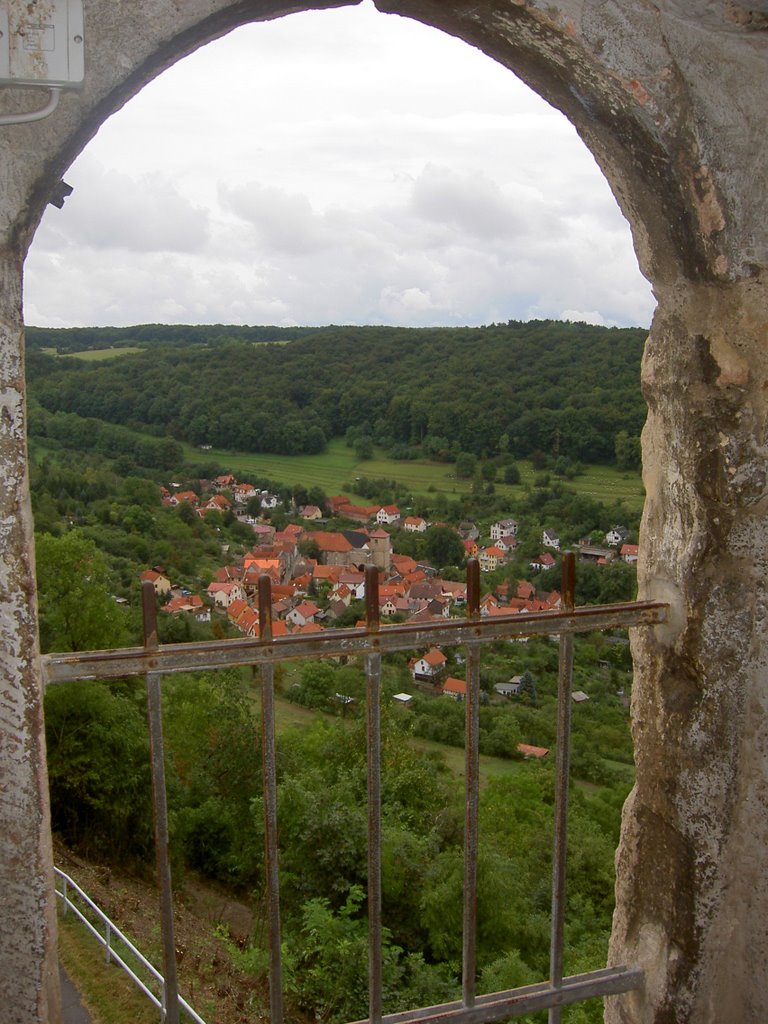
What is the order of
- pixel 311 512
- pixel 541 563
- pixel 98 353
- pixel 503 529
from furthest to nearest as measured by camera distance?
1. pixel 98 353
2. pixel 311 512
3. pixel 503 529
4. pixel 541 563

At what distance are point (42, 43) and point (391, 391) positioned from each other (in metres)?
22.4

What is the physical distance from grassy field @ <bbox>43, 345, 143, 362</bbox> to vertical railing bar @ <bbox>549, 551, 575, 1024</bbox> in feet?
95.1

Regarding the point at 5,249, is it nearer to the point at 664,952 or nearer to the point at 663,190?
the point at 663,190

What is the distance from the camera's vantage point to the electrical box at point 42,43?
5.50 ft

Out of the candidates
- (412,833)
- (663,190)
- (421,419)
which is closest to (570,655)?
(663,190)

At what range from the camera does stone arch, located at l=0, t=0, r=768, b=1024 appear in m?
2.00

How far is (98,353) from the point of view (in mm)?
31953

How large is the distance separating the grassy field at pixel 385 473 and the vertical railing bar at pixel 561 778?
51.4 feet

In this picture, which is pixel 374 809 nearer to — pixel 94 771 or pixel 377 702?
pixel 377 702

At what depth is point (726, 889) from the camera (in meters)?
2.26

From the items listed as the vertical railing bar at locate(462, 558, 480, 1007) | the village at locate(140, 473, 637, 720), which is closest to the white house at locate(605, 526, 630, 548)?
the village at locate(140, 473, 637, 720)

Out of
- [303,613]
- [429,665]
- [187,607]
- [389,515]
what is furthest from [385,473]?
[187,607]

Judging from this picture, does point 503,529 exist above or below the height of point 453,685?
above

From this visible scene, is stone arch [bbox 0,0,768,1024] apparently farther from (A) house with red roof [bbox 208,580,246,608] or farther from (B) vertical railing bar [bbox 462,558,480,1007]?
(A) house with red roof [bbox 208,580,246,608]
